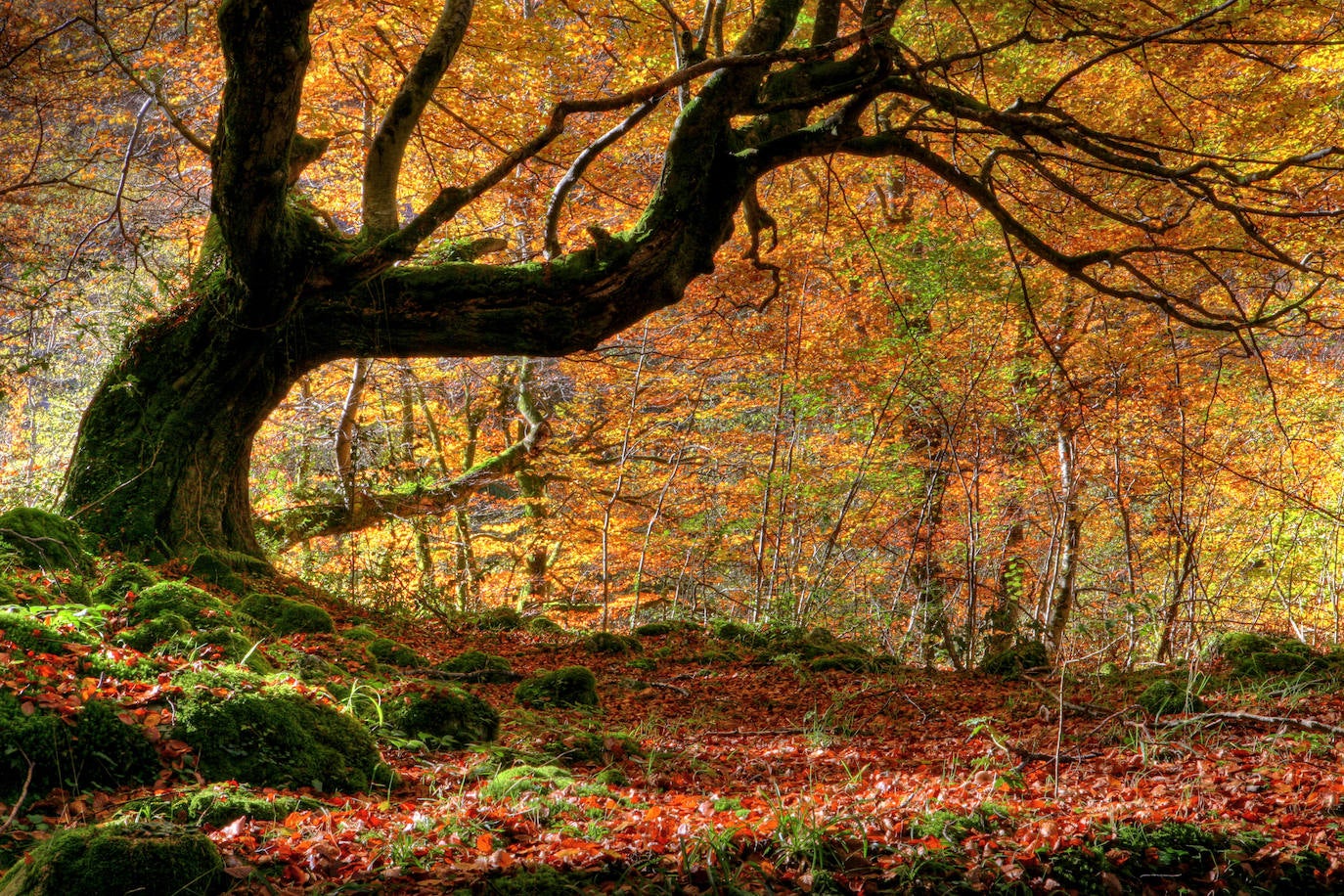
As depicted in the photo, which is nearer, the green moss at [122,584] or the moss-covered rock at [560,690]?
the green moss at [122,584]

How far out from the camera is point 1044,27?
7.98 m

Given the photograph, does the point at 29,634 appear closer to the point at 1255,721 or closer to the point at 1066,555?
the point at 1255,721

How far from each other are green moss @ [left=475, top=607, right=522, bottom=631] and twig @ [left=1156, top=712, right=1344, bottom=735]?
18.2ft

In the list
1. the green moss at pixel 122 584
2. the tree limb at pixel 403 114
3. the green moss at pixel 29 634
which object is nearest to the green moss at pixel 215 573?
the green moss at pixel 122 584

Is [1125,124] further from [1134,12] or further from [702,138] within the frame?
[702,138]

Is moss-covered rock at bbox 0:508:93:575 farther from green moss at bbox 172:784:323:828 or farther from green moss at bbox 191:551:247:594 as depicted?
green moss at bbox 172:784:323:828

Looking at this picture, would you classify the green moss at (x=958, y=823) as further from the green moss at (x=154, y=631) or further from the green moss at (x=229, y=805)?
the green moss at (x=154, y=631)

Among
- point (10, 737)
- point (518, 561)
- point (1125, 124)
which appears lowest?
point (518, 561)

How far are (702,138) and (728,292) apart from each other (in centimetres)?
470

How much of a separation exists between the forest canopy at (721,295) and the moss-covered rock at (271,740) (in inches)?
116

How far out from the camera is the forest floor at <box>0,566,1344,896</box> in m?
2.17

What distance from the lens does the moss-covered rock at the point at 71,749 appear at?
2.42 metres

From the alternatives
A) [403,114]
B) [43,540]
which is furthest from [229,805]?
[403,114]

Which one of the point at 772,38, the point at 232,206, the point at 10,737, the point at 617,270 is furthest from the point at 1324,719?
the point at 232,206
